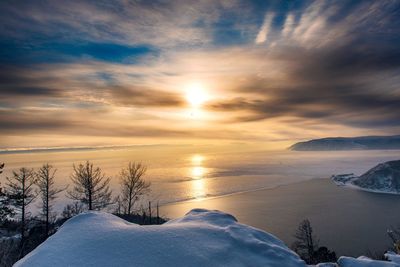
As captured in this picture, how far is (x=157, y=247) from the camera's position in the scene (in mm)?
Result: 6547

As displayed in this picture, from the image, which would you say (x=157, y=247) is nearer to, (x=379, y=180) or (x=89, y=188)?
(x=89, y=188)

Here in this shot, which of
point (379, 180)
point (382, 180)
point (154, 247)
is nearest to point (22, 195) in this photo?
point (154, 247)

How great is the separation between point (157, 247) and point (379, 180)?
17410cm

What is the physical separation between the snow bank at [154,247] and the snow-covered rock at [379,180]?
162670mm

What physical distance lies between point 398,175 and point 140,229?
184686 millimetres

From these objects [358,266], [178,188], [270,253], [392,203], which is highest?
[270,253]

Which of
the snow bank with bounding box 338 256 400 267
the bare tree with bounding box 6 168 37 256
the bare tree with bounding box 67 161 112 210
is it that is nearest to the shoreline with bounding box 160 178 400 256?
the bare tree with bounding box 67 161 112 210

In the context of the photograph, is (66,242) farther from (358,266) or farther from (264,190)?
(264,190)

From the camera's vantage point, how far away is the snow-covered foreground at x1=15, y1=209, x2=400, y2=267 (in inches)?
242

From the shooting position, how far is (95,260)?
19.9 ft

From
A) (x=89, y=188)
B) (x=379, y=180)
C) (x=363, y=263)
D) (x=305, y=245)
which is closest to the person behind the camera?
(x=363, y=263)

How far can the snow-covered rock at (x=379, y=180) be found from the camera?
5586 inches

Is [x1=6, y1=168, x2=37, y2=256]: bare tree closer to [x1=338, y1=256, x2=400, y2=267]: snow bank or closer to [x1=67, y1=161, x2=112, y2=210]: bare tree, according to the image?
[x1=67, y1=161, x2=112, y2=210]: bare tree

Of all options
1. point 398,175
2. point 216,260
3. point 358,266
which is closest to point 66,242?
point 216,260
